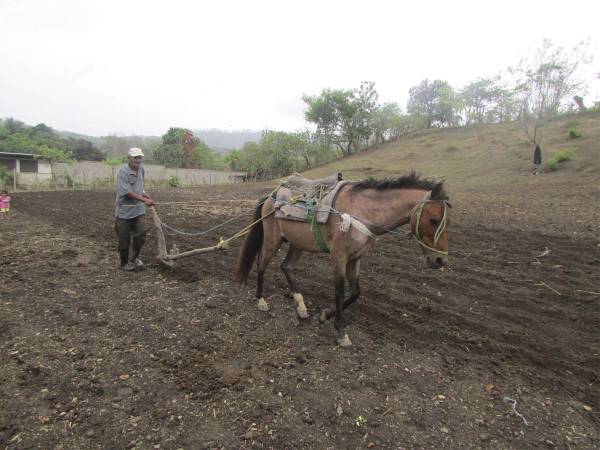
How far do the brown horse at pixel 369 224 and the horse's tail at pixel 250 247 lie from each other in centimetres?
72

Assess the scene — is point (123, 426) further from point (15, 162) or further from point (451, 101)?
point (451, 101)

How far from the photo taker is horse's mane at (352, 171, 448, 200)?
329 centimetres

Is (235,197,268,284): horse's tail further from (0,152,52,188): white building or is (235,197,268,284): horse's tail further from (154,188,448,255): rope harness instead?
(0,152,52,188): white building

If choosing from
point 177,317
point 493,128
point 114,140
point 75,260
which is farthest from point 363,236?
point 114,140

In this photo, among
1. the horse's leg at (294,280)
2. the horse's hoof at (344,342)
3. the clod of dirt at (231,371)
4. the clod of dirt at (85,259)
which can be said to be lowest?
the clod of dirt at (231,371)

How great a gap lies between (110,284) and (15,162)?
36713 mm

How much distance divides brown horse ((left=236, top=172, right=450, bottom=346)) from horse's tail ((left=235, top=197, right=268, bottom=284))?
721 millimetres

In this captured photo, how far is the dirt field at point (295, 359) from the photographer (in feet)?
8.14

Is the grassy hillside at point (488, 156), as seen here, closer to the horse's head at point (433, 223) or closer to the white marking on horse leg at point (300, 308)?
the horse's head at point (433, 223)

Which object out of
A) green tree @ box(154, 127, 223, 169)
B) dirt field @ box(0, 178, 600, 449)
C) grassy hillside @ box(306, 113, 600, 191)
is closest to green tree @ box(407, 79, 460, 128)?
grassy hillside @ box(306, 113, 600, 191)

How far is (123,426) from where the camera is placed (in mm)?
2451

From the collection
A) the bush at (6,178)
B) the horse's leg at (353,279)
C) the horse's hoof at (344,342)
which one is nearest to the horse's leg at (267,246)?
the horse's leg at (353,279)

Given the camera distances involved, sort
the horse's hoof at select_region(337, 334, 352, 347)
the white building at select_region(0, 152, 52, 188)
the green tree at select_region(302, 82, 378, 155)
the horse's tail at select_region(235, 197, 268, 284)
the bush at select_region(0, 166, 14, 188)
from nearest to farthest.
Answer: the horse's hoof at select_region(337, 334, 352, 347) < the horse's tail at select_region(235, 197, 268, 284) < the bush at select_region(0, 166, 14, 188) < the white building at select_region(0, 152, 52, 188) < the green tree at select_region(302, 82, 378, 155)

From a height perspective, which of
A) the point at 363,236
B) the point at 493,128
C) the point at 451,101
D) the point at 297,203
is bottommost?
the point at 363,236
